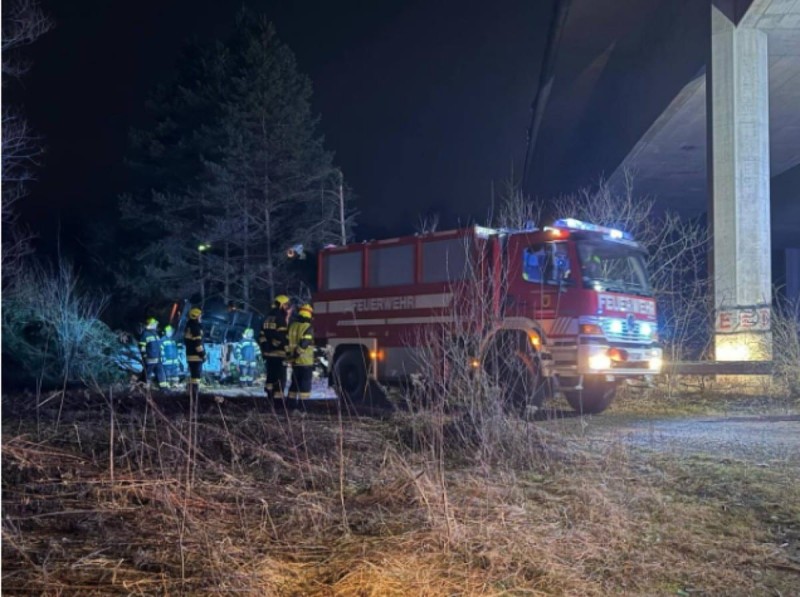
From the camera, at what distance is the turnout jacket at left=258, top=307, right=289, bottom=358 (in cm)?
1220

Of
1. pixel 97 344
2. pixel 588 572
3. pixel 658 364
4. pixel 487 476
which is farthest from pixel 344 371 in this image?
pixel 588 572

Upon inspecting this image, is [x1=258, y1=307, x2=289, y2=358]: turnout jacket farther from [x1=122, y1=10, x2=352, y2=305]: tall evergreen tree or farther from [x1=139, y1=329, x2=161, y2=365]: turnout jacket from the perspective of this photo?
[x1=122, y1=10, x2=352, y2=305]: tall evergreen tree

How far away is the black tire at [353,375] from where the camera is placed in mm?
12842

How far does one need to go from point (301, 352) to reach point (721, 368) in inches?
262

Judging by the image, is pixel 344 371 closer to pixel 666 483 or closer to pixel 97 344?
pixel 97 344

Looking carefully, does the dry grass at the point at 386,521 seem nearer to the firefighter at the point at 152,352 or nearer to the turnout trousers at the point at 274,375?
the turnout trousers at the point at 274,375

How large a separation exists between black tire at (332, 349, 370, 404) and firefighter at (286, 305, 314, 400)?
1.05 metres

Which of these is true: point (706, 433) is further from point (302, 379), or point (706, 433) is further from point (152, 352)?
point (152, 352)

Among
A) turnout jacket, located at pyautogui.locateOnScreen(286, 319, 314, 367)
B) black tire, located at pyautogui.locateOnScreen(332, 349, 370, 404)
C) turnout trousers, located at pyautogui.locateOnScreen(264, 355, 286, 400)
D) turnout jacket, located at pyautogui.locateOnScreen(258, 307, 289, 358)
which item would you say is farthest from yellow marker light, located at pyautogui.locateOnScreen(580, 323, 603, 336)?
turnout trousers, located at pyautogui.locateOnScreen(264, 355, 286, 400)

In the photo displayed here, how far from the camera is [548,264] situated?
34.9 feet

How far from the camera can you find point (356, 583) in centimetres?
365

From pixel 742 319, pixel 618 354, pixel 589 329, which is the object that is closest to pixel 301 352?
pixel 589 329

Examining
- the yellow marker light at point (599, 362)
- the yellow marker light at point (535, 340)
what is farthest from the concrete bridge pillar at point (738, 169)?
the yellow marker light at point (535, 340)

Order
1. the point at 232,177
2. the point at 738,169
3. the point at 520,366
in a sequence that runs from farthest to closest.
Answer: the point at 232,177, the point at 738,169, the point at 520,366
